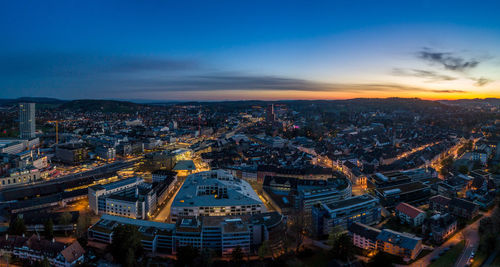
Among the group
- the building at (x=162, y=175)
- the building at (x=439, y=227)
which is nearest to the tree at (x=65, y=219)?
the building at (x=162, y=175)

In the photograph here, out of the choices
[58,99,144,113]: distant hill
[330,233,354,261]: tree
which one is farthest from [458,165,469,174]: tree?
[58,99,144,113]: distant hill

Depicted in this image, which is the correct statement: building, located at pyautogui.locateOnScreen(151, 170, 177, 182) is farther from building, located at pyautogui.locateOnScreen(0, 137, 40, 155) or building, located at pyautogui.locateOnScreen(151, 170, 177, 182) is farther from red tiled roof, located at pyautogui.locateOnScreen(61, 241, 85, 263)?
building, located at pyautogui.locateOnScreen(0, 137, 40, 155)

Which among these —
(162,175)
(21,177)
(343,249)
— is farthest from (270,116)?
(343,249)

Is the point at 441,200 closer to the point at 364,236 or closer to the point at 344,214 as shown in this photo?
the point at 344,214

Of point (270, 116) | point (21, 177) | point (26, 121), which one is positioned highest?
point (270, 116)

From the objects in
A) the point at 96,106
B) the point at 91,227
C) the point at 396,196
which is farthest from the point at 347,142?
the point at 96,106

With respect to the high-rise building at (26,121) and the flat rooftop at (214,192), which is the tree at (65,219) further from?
the high-rise building at (26,121)
